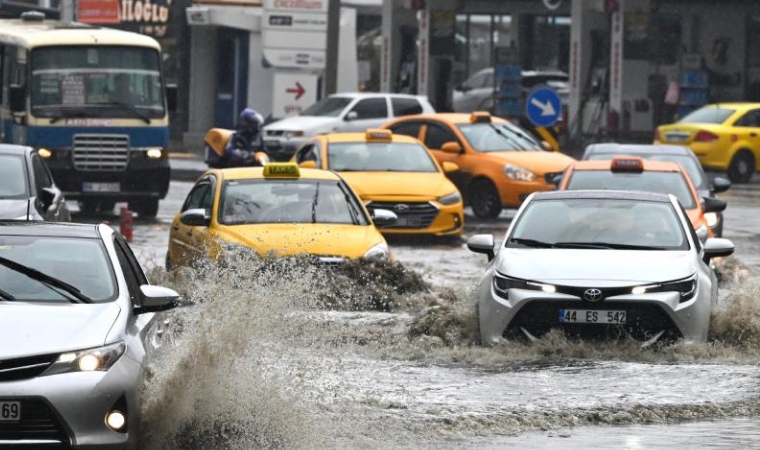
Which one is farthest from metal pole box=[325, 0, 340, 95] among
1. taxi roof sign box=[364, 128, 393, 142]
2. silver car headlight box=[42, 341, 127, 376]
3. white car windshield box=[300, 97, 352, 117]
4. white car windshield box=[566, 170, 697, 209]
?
silver car headlight box=[42, 341, 127, 376]

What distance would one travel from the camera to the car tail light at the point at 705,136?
36.8 m

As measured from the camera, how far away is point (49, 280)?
8.96 meters

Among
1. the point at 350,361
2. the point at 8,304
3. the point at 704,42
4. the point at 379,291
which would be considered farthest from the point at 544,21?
the point at 8,304

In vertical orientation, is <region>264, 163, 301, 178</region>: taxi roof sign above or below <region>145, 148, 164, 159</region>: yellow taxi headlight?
above

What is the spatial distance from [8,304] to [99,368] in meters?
0.82

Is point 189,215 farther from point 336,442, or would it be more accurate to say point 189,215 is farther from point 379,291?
point 336,442

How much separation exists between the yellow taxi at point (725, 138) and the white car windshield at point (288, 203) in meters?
21.1

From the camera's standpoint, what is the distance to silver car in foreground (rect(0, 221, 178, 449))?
7.75m

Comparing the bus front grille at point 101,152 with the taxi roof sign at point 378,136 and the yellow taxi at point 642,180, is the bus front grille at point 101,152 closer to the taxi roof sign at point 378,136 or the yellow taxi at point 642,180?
the taxi roof sign at point 378,136

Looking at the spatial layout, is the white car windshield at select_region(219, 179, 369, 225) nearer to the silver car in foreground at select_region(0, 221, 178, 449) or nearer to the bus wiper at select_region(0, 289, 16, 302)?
the silver car in foreground at select_region(0, 221, 178, 449)

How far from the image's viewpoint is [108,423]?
789cm

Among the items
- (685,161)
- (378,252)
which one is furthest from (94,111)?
(378,252)

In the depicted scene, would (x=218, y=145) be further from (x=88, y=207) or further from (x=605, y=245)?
(x=605, y=245)

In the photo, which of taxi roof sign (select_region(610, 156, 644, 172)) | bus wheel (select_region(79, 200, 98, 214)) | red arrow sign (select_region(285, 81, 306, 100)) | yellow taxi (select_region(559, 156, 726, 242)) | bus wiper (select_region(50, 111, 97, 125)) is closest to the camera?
yellow taxi (select_region(559, 156, 726, 242))
